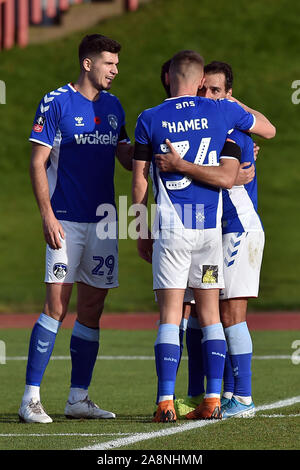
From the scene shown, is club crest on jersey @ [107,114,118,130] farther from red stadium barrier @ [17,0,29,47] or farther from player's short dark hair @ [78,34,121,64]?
red stadium barrier @ [17,0,29,47]

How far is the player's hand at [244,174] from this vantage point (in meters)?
7.08

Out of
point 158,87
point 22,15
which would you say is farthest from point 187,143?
point 22,15

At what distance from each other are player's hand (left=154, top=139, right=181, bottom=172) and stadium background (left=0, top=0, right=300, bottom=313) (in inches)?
539

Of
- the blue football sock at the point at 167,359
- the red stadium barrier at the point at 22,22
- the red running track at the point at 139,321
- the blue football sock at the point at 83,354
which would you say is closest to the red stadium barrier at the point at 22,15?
the red stadium barrier at the point at 22,22

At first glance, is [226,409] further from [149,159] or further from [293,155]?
[293,155]

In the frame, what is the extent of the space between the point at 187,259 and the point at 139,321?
9465 mm

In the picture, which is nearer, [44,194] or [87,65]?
[44,194]

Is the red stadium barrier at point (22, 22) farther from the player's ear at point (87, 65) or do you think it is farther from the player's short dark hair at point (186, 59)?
the player's short dark hair at point (186, 59)

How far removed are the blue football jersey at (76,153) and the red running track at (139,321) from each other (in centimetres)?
767

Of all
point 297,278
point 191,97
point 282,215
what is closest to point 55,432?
point 191,97

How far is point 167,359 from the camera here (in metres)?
6.66

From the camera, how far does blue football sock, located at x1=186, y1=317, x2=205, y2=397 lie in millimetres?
7469

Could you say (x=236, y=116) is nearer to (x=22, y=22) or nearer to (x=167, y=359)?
(x=167, y=359)
